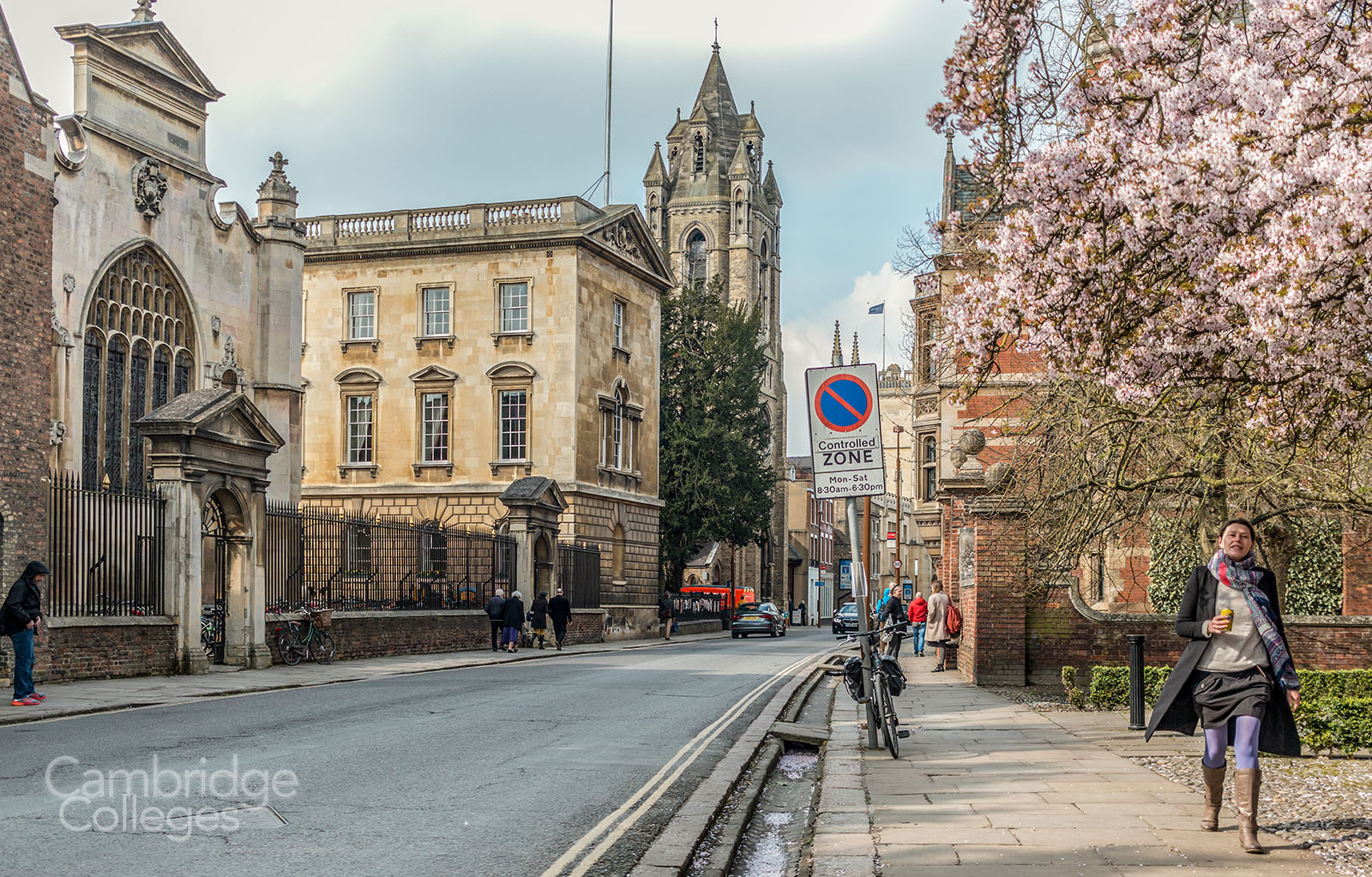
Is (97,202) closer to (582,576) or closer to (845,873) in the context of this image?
(582,576)

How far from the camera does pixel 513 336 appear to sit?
156 feet

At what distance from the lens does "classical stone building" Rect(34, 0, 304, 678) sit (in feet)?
67.2

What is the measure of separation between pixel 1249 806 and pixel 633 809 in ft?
12.4

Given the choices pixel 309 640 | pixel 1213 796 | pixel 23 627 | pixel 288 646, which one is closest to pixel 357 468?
pixel 309 640

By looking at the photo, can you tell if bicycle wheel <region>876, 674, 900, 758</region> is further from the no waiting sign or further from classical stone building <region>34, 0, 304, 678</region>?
classical stone building <region>34, 0, 304, 678</region>

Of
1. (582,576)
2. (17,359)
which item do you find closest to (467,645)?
(582,576)

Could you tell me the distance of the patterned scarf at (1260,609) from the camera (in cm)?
757

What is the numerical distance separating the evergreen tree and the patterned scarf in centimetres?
4943

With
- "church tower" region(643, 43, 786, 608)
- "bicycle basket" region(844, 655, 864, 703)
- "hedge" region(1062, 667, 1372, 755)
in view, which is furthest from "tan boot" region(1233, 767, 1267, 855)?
"church tower" region(643, 43, 786, 608)

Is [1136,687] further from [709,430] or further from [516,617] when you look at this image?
[709,430]

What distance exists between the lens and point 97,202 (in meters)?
30.7

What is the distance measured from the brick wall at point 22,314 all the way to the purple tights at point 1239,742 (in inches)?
641

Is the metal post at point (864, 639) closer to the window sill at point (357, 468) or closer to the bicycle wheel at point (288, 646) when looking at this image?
the bicycle wheel at point (288, 646)

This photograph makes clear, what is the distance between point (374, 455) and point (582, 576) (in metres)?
10.0
